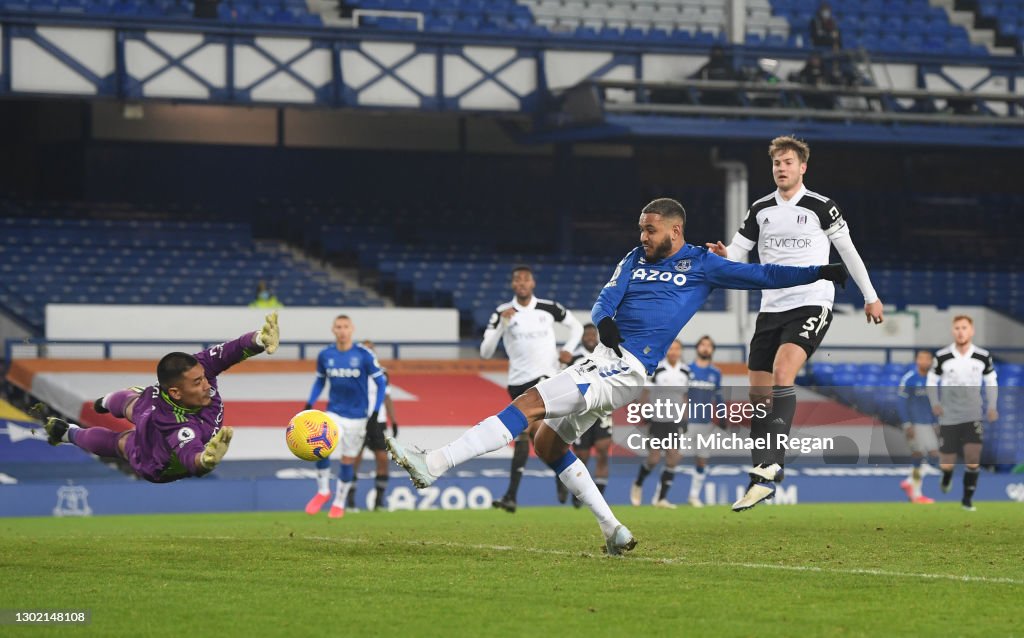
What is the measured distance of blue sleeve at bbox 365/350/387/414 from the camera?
745 inches

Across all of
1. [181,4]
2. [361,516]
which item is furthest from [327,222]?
[361,516]

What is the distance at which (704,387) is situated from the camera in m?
21.1

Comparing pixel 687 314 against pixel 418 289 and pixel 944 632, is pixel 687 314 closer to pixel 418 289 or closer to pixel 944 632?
pixel 944 632

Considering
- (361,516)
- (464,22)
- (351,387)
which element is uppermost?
(464,22)

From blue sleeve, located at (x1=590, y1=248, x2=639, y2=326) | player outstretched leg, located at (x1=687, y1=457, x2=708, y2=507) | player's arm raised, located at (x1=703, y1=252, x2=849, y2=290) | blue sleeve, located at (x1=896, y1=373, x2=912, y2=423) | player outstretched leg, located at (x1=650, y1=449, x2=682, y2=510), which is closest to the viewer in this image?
player's arm raised, located at (x1=703, y1=252, x2=849, y2=290)

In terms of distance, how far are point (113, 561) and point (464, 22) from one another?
22.6 meters

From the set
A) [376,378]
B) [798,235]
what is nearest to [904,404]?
[376,378]

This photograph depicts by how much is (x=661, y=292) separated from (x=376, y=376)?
9.05 m

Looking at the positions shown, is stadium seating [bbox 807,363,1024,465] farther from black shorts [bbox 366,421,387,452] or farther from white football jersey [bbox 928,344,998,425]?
black shorts [bbox 366,421,387,452]

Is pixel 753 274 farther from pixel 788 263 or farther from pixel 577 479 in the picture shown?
pixel 577 479

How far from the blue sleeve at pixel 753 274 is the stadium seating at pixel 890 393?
15399 mm

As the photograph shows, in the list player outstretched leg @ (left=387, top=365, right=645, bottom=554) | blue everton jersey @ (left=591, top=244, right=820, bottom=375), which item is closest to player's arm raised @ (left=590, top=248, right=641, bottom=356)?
blue everton jersey @ (left=591, top=244, right=820, bottom=375)

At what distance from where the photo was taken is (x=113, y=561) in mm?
10484

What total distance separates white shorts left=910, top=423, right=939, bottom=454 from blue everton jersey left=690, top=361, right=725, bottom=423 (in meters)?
2.79
